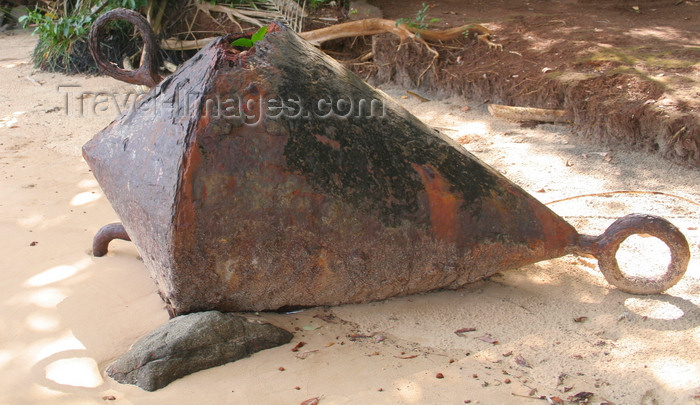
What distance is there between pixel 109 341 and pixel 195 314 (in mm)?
366

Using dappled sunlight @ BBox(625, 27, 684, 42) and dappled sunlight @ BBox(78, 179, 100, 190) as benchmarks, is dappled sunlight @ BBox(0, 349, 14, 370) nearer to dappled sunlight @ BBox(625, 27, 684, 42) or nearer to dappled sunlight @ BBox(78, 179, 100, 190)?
dappled sunlight @ BBox(78, 179, 100, 190)

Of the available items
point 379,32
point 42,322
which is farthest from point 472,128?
point 42,322

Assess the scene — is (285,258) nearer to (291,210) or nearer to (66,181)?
(291,210)

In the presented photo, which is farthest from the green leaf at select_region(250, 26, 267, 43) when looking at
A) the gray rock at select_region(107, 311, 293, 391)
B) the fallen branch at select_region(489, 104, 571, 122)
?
the fallen branch at select_region(489, 104, 571, 122)

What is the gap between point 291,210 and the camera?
205 centimetres

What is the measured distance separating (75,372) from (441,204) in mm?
1339

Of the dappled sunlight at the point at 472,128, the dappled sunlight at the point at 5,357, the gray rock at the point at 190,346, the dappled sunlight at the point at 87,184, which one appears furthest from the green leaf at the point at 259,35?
the dappled sunlight at the point at 472,128

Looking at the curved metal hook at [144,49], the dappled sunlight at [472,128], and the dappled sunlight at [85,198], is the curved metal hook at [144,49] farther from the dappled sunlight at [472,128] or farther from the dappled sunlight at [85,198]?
the dappled sunlight at [472,128]

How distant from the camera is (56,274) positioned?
2.68 meters

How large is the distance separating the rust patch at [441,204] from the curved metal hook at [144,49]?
1.17m

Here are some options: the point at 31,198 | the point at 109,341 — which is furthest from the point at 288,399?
the point at 31,198

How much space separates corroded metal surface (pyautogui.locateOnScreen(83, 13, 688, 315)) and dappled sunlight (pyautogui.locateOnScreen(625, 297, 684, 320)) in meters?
0.29

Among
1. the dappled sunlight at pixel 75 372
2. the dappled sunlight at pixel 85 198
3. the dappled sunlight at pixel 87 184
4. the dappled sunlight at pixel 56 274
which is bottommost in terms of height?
the dappled sunlight at pixel 75 372

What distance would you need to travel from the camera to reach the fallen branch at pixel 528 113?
4.20m
